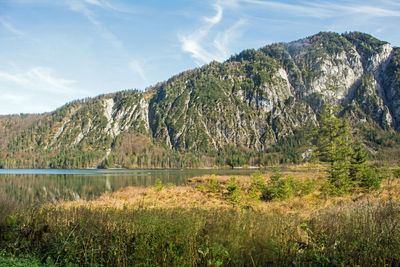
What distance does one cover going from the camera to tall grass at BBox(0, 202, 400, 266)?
4098 millimetres

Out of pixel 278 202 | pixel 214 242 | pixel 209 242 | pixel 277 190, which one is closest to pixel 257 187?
pixel 277 190

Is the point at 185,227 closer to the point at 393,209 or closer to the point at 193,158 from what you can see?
the point at 393,209

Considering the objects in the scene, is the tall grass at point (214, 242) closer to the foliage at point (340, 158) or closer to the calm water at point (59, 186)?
the calm water at point (59, 186)

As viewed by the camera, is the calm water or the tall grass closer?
the tall grass

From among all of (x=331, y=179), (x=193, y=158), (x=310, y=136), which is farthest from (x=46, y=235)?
(x=193, y=158)

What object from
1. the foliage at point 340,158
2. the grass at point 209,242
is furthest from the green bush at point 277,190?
the grass at point 209,242

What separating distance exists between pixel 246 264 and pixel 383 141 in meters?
232

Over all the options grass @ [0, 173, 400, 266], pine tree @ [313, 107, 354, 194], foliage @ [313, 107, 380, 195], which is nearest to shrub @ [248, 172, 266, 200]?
foliage @ [313, 107, 380, 195]

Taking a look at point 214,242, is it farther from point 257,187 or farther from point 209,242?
point 257,187

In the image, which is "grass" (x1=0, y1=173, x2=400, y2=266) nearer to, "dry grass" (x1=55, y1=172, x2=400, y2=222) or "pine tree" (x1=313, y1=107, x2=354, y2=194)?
"dry grass" (x1=55, y1=172, x2=400, y2=222)

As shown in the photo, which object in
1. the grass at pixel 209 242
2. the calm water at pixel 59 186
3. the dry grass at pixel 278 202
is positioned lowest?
the calm water at pixel 59 186

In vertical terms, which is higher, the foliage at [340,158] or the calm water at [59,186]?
the foliage at [340,158]

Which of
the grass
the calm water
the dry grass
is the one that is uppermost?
the grass

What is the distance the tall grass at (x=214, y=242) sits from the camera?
161 inches
